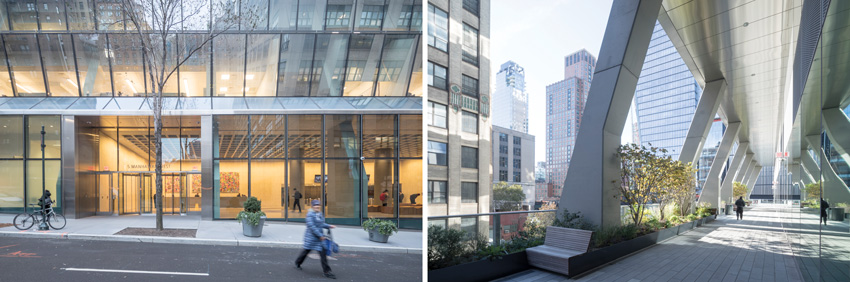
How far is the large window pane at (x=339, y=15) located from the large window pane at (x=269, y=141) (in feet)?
15.3

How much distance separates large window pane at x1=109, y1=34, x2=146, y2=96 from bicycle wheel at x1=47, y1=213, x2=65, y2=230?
668 cm

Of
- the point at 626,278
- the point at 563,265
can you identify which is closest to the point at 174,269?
the point at 563,265

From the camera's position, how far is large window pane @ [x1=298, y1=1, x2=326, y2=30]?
19.2 m

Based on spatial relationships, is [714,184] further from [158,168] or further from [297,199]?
[158,168]

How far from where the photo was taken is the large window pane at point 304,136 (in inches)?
699

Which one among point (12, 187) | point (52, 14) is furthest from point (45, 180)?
point (52, 14)

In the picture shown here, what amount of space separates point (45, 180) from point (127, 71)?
18.0ft

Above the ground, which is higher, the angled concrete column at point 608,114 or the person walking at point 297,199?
the angled concrete column at point 608,114

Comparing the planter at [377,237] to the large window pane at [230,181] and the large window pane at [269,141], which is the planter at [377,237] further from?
the large window pane at [230,181]

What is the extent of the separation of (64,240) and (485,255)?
12108 mm

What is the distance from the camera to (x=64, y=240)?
1213cm

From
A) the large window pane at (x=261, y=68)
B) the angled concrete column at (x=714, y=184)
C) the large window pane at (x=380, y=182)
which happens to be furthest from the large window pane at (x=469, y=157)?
the large window pane at (x=261, y=68)

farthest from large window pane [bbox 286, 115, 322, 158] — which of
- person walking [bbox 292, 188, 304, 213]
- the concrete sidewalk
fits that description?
the concrete sidewalk

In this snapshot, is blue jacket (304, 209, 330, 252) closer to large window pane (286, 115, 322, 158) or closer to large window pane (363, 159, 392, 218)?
large window pane (363, 159, 392, 218)
